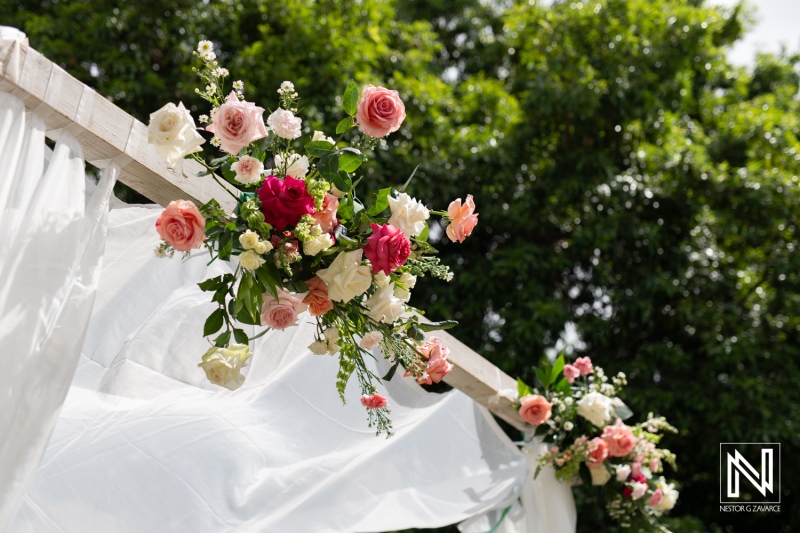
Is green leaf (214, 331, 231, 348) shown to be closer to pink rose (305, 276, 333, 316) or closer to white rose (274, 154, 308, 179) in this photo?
pink rose (305, 276, 333, 316)

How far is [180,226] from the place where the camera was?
5.39 ft

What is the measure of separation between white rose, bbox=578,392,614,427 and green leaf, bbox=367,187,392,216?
1456 mm

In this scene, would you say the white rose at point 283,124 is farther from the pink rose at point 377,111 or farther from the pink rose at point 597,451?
the pink rose at point 597,451

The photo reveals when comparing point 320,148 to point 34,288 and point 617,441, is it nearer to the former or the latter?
point 34,288

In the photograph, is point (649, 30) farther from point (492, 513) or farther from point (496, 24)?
point (492, 513)

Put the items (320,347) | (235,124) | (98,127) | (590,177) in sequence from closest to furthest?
1. (235,124)
2. (98,127)
3. (320,347)
4. (590,177)

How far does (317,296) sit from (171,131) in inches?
18.7

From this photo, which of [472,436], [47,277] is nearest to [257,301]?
[47,277]

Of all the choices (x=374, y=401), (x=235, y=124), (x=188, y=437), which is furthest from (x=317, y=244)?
(x=188, y=437)

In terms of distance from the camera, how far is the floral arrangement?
5.59 ft

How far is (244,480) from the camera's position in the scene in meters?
2.30

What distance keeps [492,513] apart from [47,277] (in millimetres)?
1928
